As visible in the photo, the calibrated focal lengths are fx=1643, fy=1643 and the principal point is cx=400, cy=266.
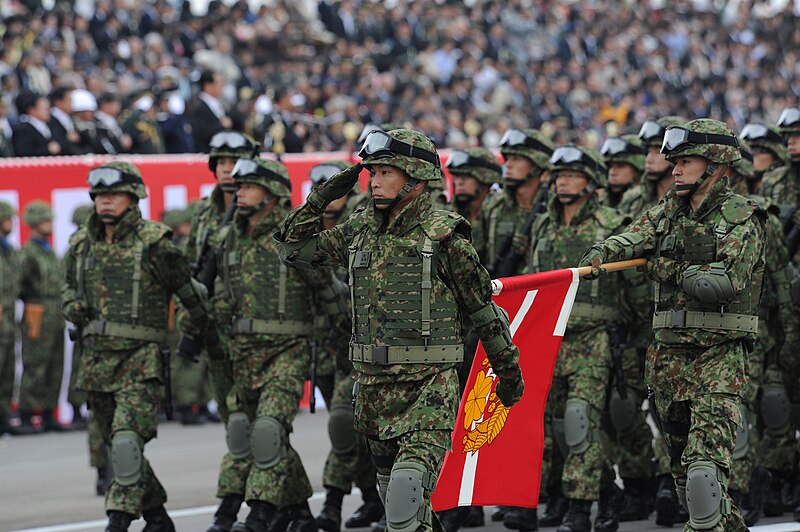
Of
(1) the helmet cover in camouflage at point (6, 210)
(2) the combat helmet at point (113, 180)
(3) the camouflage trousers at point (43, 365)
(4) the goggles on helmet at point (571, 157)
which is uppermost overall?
(1) the helmet cover in camouflage at point (6, 210)

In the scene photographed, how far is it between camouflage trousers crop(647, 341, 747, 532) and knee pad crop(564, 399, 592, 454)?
1.19 m

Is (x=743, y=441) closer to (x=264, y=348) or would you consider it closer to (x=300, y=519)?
(x=300, y=519)

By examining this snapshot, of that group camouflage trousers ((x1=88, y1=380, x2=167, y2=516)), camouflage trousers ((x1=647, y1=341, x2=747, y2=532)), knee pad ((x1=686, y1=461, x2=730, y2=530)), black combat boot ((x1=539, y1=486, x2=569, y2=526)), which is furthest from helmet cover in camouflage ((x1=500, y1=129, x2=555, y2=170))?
knee pad ((x1=686, y1=461, x2=730, y2=530))

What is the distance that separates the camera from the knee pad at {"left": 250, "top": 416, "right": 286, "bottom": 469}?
34.9 feet

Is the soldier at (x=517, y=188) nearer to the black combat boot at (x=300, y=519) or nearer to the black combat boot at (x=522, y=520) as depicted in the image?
the black combat boot at (x=522, y=520)

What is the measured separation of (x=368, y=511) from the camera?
11.6m

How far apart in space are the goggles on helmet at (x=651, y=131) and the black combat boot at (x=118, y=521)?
461 cm

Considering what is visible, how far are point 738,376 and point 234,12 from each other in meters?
20.8

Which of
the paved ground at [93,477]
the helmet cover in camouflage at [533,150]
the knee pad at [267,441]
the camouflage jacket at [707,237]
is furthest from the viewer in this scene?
the helmet cover in camouflage at [533,150]

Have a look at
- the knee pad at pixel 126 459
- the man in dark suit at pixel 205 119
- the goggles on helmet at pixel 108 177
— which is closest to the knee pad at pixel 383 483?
the knee pad at pixel 126 459

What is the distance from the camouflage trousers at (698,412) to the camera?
899cm

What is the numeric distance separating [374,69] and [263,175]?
63.4 ft

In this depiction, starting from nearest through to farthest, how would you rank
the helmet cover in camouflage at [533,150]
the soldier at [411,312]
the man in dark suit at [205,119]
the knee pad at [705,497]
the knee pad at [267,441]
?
the soldier at [411,312]
the knee pad at [705,497]
the knee pad at [267,441]
the helmet cover in camouflage at [533,150]
the man in dark suit at [205,119]

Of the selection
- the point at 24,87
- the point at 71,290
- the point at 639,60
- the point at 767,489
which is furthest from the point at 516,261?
the point at 639,60
